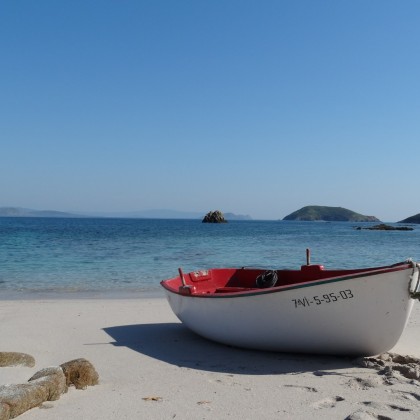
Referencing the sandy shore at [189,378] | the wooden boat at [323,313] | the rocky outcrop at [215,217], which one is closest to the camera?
the sandy shore at [189,378]

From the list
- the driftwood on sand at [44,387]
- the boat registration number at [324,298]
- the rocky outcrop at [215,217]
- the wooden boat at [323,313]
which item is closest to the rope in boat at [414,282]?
the wooden boat at [323,313]

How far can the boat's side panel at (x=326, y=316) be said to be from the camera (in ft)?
18.7

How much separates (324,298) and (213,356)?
1.73 meters

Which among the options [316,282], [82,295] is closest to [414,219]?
[82,295]

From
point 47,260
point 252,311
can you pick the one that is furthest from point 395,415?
point 47,260

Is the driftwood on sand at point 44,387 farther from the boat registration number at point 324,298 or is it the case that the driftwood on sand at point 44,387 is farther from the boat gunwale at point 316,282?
the boat registration number at point 324,298

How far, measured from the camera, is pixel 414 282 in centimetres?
561

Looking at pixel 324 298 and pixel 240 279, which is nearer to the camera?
pixel 324 298

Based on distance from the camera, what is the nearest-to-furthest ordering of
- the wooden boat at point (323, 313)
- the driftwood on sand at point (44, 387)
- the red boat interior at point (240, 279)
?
the driftwood on sand at point (44, 387), the wooden boat at point (323, 313), the red boat interior at point (240, 279)

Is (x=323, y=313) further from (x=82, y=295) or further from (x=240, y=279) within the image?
(x=82, y=295)

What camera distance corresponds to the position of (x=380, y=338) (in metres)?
5.93

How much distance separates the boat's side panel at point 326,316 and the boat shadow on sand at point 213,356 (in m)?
0.13

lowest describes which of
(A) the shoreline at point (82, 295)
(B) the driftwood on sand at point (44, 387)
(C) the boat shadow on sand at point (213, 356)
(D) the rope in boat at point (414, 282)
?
(A) the shoreline at point (82, 295)

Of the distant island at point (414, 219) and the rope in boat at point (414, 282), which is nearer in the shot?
the rope in boat at point (414, 282)
